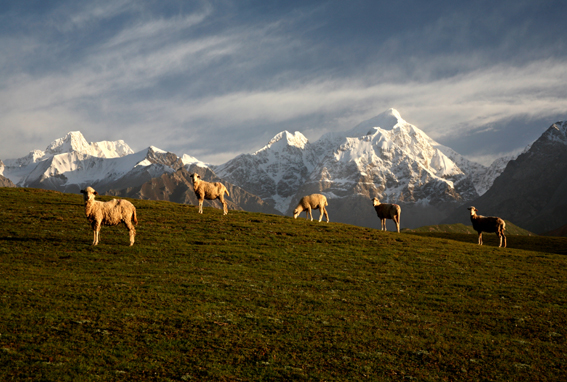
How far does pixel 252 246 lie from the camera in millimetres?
32188

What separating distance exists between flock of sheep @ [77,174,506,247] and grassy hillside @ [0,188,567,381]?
1.86m

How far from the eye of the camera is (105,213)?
29.1 meters

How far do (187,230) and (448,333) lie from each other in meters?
25.2

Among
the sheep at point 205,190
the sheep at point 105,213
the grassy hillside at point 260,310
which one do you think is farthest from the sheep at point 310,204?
the sheep at point 105,213

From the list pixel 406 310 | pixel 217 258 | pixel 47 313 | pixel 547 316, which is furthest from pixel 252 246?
pixel 547 316

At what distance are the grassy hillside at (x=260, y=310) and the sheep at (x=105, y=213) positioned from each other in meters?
1.59

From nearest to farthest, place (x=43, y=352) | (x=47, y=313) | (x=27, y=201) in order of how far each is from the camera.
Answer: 1. (x=43, y=352)
2. (x=47, y=313)
3. (x=27, y=201)

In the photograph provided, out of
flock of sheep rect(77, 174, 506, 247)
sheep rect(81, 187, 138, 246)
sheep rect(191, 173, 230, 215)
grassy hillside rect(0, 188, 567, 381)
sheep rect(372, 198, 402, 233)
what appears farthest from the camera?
sheep rect(372, 198, 402, 233)

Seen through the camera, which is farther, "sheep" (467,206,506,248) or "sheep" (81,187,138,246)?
"sheep" (467,206,506,248)

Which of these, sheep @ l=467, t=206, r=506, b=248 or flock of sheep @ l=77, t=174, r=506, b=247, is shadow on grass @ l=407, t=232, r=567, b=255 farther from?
flock of sheep @ l=77, t=174, r=506, b=247

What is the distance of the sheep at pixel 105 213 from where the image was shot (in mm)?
28578

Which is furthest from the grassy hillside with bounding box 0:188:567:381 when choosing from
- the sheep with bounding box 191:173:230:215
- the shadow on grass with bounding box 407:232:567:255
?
the shadow on grass with bounding box 407:232:567:255

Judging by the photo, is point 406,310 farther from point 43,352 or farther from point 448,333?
point 43,352

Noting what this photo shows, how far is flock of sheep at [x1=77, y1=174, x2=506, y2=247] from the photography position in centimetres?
2877
